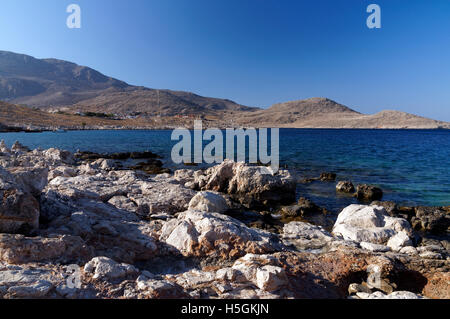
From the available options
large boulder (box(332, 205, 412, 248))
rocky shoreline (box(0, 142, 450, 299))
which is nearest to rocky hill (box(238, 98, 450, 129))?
large boulder (box(332, 205, 412, 248))

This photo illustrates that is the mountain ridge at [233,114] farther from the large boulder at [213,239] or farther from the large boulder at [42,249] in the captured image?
the large boulder at [42,249]

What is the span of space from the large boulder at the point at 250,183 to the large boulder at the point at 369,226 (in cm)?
436

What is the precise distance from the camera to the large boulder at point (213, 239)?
5.47 metres

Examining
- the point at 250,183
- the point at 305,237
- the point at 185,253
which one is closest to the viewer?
the point at 185,253

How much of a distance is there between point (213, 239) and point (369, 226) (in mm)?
5611

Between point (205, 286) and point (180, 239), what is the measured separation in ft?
5.57

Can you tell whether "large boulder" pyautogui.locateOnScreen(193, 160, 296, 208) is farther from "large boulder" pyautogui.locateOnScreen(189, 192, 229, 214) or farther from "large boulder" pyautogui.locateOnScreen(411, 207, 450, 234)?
"large boulder" pyautogui.locateOnScreen(411, 207, 450, 234)

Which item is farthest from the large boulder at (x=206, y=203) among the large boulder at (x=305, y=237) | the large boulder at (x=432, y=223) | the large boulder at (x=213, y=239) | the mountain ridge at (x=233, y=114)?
the mountain ridge at (x=233, y=114)

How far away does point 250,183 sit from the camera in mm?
13680

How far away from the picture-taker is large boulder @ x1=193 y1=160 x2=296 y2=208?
13.3 meters

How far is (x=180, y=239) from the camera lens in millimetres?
5676

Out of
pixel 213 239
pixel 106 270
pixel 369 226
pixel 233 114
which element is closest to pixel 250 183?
pixel 369 226

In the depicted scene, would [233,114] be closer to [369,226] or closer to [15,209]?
[369,226]
